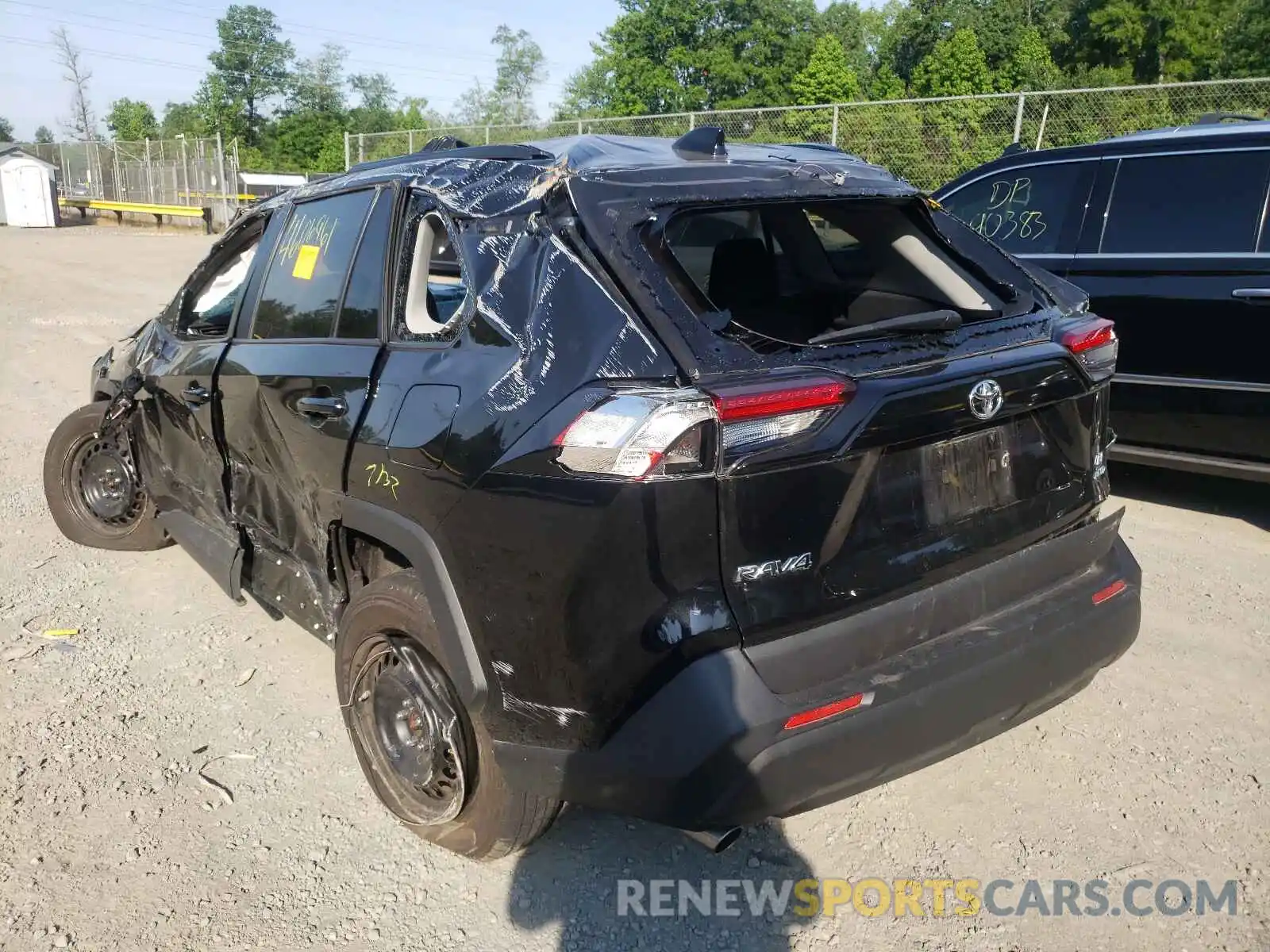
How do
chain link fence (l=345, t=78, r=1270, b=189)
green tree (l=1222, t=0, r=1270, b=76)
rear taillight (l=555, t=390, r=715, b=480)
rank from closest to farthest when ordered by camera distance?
rear taillight (l=555, t=390, r=715, b=480) → chain link fence (l=345, t=78, r=1270, b=189) → green tree (l=1222, t=0, r=1270, b=76)

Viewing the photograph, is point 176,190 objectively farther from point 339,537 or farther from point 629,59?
point 339,537

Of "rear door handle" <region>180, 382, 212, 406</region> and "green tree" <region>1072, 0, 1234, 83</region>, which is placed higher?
"green tree" <region>1072, 0, 1234, 83</region>

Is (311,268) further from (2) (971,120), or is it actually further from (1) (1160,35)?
(1) (1160,35)

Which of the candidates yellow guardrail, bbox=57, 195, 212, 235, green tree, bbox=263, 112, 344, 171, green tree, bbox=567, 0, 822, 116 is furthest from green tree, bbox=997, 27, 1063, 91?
green tree, bbox=263, 112, 344, 171

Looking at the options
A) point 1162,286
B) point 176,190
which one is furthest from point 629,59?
point 1162,286

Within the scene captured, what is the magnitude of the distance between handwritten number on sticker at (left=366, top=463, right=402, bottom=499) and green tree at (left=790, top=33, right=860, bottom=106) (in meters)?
47.6

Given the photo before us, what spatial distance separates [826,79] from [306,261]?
48919mm

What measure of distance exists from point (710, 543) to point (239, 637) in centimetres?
284

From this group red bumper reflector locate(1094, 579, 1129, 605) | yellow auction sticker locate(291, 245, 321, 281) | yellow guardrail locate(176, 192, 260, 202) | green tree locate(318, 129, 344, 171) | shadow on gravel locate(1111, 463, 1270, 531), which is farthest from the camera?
green tree locate(318, 129, 344, 171)

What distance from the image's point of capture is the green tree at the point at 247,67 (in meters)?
85.8

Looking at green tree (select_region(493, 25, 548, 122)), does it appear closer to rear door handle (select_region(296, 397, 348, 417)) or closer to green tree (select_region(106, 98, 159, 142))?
green tree (select_region(106, 98, 159, 142))

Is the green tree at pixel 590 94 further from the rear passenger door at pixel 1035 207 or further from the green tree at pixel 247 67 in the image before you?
the rear passenger door at pixel 1035 207

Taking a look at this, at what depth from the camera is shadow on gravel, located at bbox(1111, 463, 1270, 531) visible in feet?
18.2

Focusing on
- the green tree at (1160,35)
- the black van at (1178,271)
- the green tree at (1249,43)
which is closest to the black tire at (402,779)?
the black van at (1178,271)
